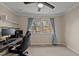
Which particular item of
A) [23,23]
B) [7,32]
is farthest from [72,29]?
[7,32]

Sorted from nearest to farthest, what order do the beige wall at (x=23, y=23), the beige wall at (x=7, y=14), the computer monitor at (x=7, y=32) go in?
1. the beige wall at (x=23, y=23)
2. the beige wall at (x=7, y=14)
3. the computer monitor at (x=7, y=32)

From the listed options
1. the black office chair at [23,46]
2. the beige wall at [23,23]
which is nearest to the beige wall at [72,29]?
the beige wall at [23,23]

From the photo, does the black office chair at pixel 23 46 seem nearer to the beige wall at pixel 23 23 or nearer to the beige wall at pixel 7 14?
the beige wall at pixel 23 23

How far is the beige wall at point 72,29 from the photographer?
3343mm

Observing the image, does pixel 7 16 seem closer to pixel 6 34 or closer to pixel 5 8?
pixel 5 8

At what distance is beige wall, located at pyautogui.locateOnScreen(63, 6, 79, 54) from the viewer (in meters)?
3.34

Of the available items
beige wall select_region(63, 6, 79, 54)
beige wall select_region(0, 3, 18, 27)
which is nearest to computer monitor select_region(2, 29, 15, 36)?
beige wall select_region(0, 3, 18, 27)

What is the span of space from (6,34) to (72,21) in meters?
2.07

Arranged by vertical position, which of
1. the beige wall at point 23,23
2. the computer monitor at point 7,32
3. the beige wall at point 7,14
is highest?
the beige wall at point 7,14

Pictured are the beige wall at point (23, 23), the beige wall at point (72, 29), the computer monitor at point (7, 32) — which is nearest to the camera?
the beige wall at point (23, 23)

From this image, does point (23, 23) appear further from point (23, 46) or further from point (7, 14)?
point (7, 14)

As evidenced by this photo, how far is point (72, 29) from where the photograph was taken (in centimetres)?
361

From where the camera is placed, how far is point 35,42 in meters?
2.84

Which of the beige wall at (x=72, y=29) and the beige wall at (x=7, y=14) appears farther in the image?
the beige wall at (x=72, y=29)
